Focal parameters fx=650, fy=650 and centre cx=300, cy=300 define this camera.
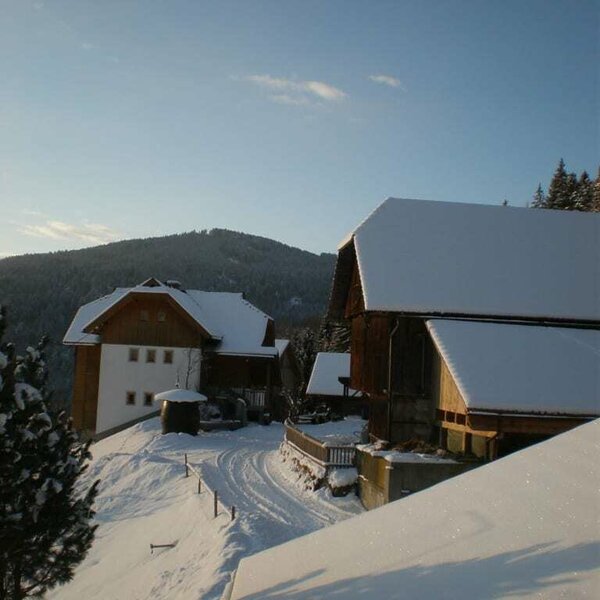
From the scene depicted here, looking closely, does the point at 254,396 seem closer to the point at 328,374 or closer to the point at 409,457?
the point at 328,374

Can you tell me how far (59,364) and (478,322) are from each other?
82.8 meters

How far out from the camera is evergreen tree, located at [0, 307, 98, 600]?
33.0ft

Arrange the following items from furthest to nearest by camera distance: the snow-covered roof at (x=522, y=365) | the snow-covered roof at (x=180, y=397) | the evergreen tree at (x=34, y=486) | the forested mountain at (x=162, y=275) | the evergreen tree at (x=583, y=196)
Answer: the forested mountain at (x=162, y=275), the evergreen tree at (x=583, y=196), the snow-covered roof at (x=180, y=397), the snow-covered roof at (x=522, y=365), the evergreen tree at (x=34, y=486)

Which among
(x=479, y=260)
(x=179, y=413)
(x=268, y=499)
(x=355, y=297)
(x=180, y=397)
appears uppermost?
(x=479, y=260)

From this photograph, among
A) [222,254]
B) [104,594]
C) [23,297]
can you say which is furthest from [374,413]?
[222,254]

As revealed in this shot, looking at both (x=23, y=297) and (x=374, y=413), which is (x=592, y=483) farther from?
(x=23, y=297)

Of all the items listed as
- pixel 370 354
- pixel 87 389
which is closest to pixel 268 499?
pixel 370 354

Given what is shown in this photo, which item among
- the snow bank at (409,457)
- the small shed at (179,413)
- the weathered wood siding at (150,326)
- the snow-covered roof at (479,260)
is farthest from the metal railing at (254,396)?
the snow bank at (409,457)

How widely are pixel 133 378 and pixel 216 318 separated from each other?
6.63 metres

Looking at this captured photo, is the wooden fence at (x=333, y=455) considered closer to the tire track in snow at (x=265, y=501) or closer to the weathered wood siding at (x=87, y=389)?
the tire track in snow at (x=265, y=501)

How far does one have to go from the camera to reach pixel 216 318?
136 feet

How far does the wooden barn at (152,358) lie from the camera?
1474 inches

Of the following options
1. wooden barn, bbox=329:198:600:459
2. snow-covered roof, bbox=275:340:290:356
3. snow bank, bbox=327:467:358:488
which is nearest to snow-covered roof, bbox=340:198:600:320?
wooden barn, bbox=329:198:600:459

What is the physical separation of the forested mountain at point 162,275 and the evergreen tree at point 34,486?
75729mm
